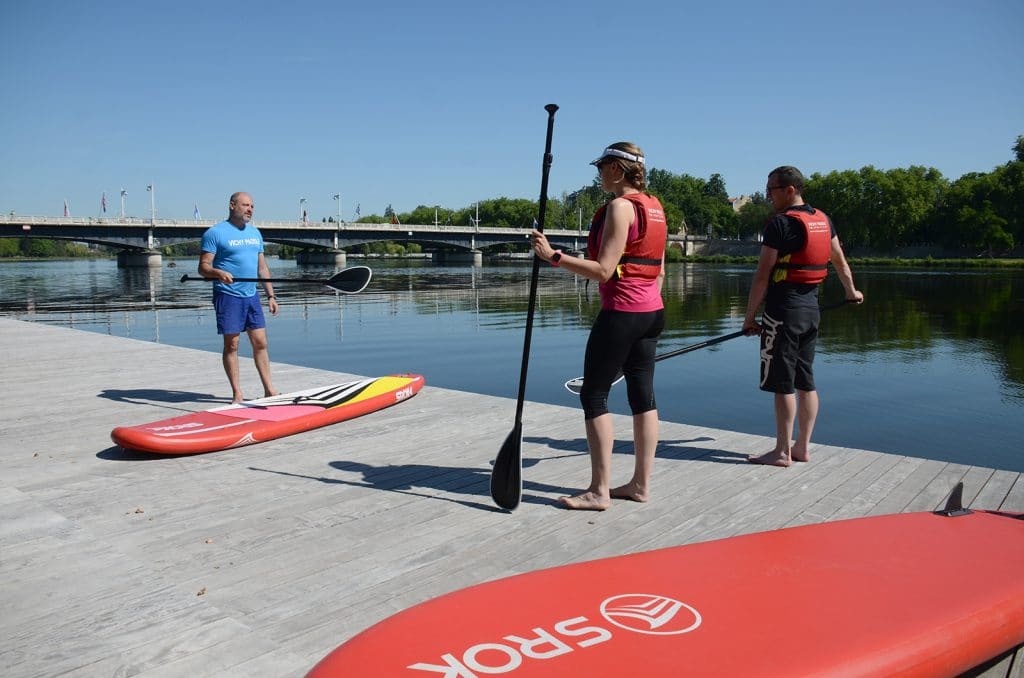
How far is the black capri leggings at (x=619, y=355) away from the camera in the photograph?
12.7 ft

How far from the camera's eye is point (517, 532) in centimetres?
366

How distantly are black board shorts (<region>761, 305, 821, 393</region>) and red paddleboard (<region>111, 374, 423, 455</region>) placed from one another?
334 cm

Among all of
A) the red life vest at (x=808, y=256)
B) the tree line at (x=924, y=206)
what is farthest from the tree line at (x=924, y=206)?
the red life vest at (x=808, y=256)

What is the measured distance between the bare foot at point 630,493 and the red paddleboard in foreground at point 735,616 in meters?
1.16

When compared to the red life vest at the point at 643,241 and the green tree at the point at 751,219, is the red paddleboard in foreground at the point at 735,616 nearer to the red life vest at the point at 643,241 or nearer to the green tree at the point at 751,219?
the red life vest at the point at 643,241

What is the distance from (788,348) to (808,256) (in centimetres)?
61

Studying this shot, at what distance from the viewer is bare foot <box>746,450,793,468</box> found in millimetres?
4848

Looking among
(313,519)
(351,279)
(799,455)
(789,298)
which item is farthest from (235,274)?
(799,455)

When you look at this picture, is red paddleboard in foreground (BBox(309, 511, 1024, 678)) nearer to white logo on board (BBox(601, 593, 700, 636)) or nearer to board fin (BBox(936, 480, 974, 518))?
white logo on board (BBox(601, 593, 700, 636))

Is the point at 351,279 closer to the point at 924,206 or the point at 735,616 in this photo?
the point at 735,616

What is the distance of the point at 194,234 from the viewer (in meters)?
72.2

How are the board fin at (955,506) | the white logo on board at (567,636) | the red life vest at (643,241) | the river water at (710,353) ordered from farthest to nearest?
the river water at (710,353) < the red life vest at (643,241) < the board fin at (955,506) < the white logo on board at (567,636)

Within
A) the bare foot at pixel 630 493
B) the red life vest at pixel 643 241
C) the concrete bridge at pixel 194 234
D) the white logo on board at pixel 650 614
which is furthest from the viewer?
the concrete bridge at pixel 194 234

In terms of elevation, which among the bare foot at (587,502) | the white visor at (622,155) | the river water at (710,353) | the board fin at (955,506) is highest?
the white visor at (622,155)
